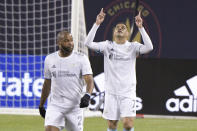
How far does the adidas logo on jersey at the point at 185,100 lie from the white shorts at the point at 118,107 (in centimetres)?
671

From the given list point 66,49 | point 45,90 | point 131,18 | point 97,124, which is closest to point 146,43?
point 66,49

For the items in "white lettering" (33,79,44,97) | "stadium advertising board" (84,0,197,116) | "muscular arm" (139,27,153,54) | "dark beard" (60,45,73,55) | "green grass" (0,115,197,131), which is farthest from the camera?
"stadium advertising board" (84,0,197,116)

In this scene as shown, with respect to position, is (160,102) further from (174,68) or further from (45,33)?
(45,33)

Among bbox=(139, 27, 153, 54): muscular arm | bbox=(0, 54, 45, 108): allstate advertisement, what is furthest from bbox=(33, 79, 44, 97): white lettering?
bbox=(139, 27, 153, 54): muscular arm

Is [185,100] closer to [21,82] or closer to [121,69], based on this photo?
[21,82]

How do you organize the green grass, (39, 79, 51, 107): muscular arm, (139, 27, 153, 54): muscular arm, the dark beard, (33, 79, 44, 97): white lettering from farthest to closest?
1. (33, 79, 44, 97): white lettering
2. the green grass
3. (139, 27, 153, 54): muscular arm
4. (39, 79, 51, 107): muscular arm
5. the dark beard

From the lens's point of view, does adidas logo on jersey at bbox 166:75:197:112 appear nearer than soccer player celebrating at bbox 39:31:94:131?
No

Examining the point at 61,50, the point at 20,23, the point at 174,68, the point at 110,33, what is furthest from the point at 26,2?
the point at 61,50

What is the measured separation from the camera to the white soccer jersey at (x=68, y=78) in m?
8.52

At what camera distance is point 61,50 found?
859cm

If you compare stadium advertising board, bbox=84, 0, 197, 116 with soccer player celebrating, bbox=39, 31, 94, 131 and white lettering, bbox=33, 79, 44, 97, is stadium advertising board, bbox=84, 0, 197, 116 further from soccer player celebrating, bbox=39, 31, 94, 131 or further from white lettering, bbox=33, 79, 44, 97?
soccer player celebrating, bbox=39, 31, 94, 131

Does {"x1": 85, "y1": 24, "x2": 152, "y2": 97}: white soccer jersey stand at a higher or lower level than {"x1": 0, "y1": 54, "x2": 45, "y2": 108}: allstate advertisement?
higher

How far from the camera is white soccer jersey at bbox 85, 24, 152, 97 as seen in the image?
9.87 m

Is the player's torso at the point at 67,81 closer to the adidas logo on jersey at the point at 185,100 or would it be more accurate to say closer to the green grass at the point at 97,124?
the green grass at the point at 97,124
